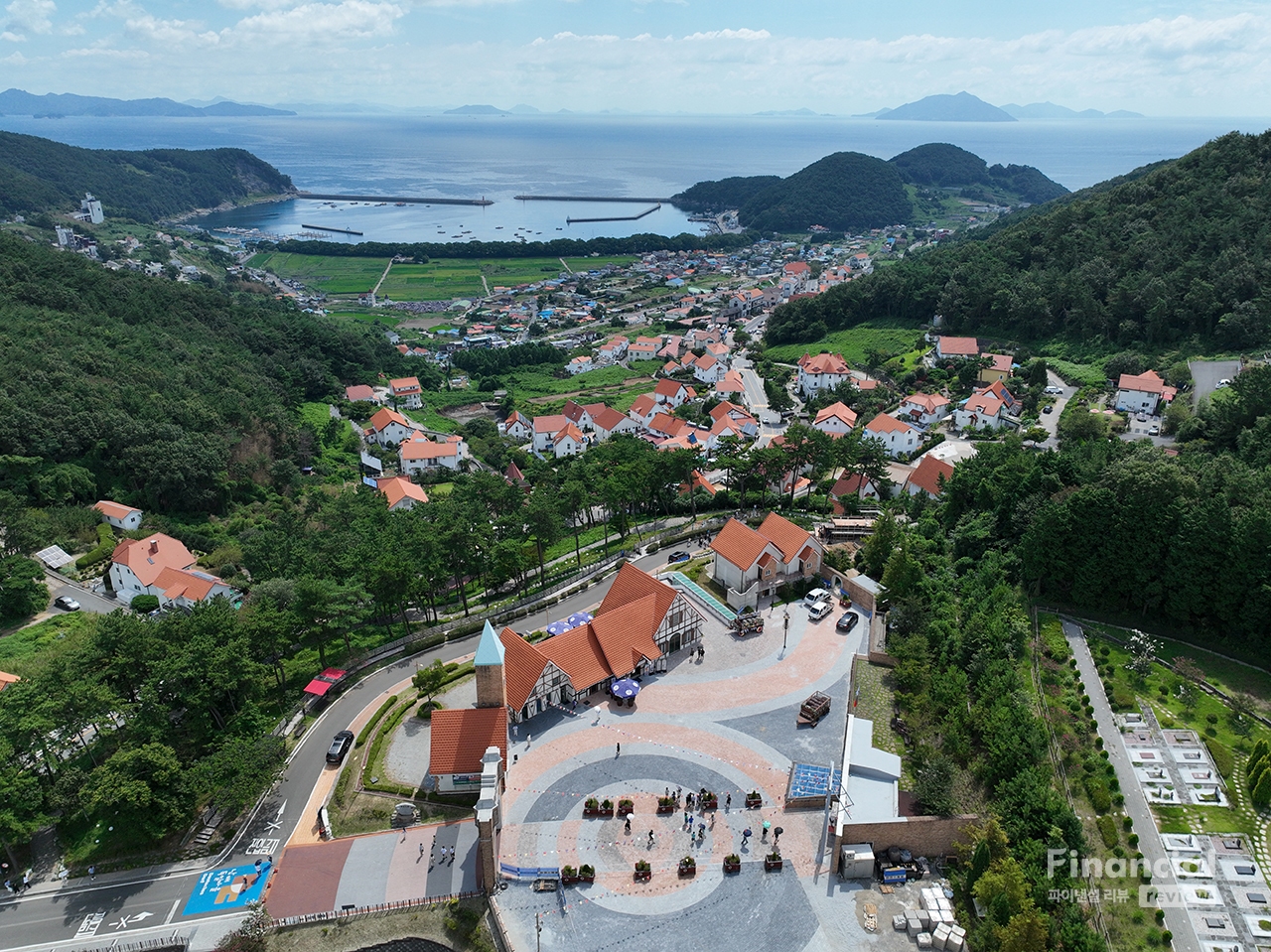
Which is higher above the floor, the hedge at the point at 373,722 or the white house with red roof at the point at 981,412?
the white house with red roof at the point at 981,412

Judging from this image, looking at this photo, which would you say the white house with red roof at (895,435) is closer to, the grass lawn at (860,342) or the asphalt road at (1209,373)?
the asphalt road at (1209,373)

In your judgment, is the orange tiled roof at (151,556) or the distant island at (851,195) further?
the distant island at (851,195)

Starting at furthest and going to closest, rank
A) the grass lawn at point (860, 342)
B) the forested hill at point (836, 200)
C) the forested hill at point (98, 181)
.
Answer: the forested hill at point (836, 200) < the forested hill at point (98, 181) < the grass lawn at point (860, 342)

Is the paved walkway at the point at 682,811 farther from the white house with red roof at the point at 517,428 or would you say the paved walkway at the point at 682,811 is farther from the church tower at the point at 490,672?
the white house with red roof at the point at 517,428

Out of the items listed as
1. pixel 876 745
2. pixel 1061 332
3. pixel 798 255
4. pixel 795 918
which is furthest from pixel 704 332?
pixel 795 918

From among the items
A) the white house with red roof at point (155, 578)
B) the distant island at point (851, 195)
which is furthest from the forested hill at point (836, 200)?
the white house with red roof at point (155, 578)

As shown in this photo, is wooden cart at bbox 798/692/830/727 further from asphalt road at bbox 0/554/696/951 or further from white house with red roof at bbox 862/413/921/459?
white house with red roof at bbox 862/413/921/459

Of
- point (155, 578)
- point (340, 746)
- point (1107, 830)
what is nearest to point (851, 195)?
point (155, 578)

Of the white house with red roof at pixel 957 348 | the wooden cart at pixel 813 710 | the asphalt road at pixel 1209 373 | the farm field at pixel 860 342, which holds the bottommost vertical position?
the wooden cart at pixel 813 710

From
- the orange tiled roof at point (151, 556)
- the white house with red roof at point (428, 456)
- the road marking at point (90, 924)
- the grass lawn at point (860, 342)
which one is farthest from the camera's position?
the grass lawn at point (860, 342)
